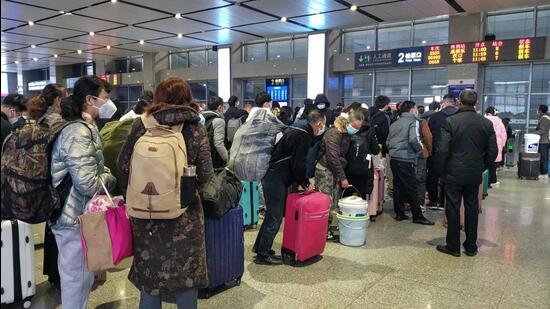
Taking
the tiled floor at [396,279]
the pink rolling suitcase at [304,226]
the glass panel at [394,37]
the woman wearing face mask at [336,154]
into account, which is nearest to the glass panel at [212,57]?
the glass panel at [394,37]

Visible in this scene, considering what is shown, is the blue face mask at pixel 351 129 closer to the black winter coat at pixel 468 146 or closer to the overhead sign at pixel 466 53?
the black winter coat at pixel 468 146

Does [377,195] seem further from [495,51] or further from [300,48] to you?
[300,48]

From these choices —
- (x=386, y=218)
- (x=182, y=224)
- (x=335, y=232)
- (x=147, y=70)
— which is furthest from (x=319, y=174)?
(x=147, y=70)

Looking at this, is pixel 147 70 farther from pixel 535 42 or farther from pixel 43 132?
pixel 43 132

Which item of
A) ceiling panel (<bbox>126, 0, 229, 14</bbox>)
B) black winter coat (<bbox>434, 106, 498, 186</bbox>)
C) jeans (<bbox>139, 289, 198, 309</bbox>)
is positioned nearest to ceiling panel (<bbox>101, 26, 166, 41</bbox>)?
ceiling panel (<bbox>126, 0, 229, 14</bbox>)

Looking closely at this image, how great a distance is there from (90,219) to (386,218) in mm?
4258

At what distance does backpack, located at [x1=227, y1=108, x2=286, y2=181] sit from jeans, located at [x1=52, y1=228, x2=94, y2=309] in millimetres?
1413

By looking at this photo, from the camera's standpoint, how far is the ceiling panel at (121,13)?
834 cm

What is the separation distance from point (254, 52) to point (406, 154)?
379 inches

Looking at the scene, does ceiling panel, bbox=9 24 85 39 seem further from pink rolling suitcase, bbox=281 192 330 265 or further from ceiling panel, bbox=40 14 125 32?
pink rolling suitcase, bbox=281 192 330 265

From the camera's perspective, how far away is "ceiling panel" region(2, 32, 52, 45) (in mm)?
11377

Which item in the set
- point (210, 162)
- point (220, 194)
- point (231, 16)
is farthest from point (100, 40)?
point (210, 162)

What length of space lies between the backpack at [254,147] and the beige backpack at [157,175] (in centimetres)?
146

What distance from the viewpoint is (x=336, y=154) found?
4305 mm
